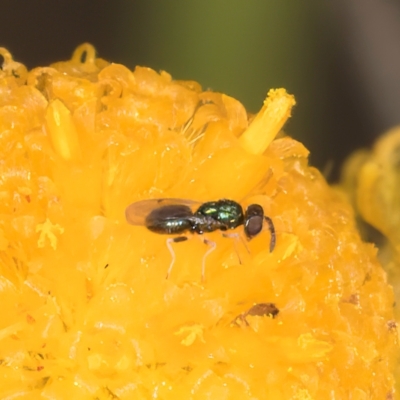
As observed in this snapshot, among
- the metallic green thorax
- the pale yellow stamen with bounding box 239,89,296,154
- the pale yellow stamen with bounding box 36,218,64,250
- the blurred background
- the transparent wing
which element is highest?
the blurred background

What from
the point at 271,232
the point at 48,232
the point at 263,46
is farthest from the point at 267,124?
the point at 263,46

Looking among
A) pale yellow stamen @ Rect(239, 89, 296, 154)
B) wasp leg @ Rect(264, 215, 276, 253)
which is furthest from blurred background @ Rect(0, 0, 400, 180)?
wasp leg @ Rect(264, 215, 276, 253)

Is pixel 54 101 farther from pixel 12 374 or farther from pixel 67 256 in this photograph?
pixel 12 374

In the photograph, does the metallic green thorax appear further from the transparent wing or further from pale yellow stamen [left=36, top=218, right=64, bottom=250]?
pale yellow stamen [left=36, top=218, right=64, bottom=250]

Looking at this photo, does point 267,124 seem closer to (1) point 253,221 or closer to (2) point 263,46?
(1) point 253,221

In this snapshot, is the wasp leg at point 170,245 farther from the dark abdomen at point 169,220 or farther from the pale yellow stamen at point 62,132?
the pale yellow stamen at point 62,132

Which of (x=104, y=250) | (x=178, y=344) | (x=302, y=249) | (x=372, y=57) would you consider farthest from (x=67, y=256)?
(x=372, y=57)

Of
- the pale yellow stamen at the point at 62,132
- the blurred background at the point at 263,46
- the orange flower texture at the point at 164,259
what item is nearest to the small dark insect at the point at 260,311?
the orange flower texture at the point at 164,259
